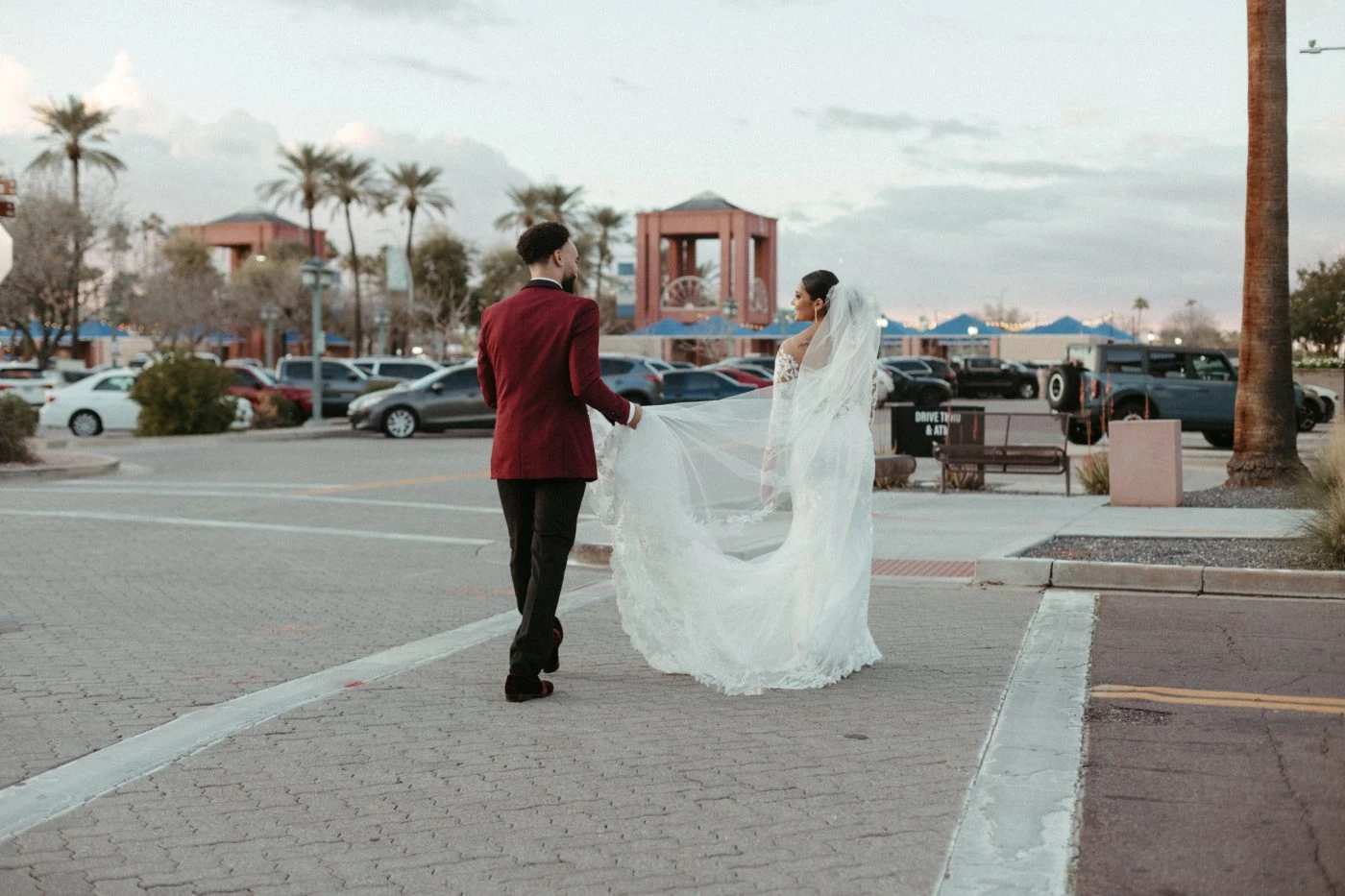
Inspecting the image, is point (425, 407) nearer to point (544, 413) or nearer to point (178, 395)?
point (178, 395)

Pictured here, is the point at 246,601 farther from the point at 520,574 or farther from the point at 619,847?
the point at 619,847

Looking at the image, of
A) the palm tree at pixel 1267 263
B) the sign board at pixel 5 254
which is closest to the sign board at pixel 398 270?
the palm tree at pixel 1267 263

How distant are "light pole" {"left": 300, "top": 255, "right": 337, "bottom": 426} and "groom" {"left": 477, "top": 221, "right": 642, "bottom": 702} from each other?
27.8 metres

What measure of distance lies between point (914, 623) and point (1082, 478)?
9212 mm

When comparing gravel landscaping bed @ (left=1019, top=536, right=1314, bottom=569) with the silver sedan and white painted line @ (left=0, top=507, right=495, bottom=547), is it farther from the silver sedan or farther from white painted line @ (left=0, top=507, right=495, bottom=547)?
the silver sedan

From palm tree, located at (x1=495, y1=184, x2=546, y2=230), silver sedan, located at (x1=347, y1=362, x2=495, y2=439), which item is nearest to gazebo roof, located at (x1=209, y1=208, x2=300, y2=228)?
palm tree, located at (x1=495, y1=184, x2=546, y2=230)

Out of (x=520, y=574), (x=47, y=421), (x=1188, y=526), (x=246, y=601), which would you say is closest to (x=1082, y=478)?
(x=1188, y=526)

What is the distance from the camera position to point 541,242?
21.5ft

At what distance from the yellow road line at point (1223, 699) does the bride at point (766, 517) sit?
1.25 metres

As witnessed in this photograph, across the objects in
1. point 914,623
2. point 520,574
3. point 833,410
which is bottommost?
point 914,623

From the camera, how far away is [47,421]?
31.5 metres

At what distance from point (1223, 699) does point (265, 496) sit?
13118mm

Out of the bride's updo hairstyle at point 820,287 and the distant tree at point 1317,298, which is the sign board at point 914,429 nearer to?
the bride's updo hairstyle at point 820,287

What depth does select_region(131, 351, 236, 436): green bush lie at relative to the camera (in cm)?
2948
